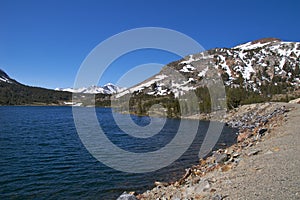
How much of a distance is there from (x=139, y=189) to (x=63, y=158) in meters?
11.7

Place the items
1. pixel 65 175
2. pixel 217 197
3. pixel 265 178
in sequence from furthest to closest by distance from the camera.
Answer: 1. pixel 65 175
2. pixel 265 178
3. pixel 217 197

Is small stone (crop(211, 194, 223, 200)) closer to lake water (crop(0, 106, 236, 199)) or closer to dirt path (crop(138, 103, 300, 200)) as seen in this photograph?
dirt path (crop(138, 103, 300, 200))

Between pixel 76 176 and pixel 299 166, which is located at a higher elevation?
pixel 299 166

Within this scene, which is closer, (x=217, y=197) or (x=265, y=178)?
(x=217, y=197)

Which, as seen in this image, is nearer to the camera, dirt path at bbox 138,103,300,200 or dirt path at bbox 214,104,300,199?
dirt path at bbox 214,104,300,199

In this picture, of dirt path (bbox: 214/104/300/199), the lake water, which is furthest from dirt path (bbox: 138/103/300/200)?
the lake water

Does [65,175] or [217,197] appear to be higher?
[217,197]

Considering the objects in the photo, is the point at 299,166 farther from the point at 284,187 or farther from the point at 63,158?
the point at 63,158

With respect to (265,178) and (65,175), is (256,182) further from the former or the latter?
(65,175)

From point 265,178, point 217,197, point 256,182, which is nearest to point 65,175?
point 217,197

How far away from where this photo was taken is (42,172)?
21000mm

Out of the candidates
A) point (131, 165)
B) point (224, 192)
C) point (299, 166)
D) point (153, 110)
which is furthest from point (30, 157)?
point (153, 110)

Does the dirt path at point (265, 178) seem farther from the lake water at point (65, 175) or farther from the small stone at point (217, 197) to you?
the lake water at point (65, 175)

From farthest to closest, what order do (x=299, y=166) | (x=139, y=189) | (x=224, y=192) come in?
(x=139, y=189) < (x=299, y=166) < (x=224, y=192)
